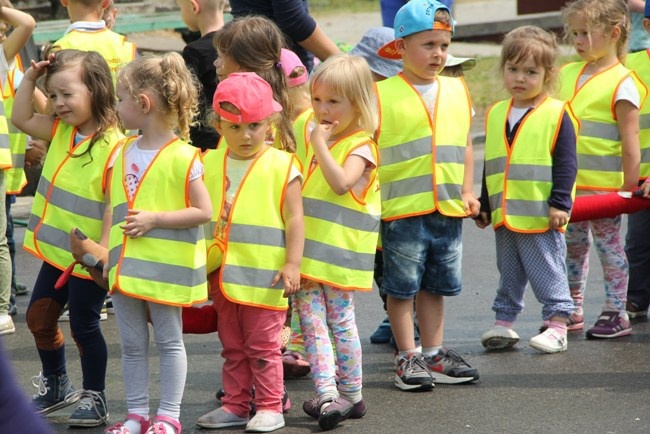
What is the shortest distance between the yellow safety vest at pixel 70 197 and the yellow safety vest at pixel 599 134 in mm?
2445

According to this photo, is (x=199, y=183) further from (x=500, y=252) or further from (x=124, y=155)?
(x=500, y=252)

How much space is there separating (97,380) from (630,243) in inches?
125

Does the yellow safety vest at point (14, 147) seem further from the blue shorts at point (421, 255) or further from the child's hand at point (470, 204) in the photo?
the child's hand at point (470, 204)

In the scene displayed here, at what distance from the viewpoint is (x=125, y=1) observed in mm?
18047

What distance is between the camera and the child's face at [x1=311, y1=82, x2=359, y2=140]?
470 cm

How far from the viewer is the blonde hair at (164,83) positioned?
14.7ft

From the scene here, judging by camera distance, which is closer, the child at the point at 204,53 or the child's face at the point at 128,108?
the child's face at the point at 128,108

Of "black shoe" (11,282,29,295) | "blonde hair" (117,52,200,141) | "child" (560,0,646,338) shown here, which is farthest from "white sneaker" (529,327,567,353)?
"black shoe" (11,282,29,295)

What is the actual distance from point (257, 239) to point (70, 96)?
0.96m

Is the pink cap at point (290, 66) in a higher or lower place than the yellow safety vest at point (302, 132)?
higher

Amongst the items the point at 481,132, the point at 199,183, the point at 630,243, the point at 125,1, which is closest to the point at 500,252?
the point at 630,243

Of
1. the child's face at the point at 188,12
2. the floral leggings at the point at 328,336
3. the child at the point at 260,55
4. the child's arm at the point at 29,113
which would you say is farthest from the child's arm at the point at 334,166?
the child's face at the point at 188,12

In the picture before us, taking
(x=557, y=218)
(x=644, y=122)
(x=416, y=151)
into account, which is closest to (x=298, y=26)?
(x=416, y=151)

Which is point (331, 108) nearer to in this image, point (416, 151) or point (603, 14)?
point (416, 151)
